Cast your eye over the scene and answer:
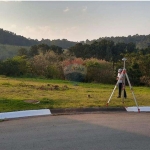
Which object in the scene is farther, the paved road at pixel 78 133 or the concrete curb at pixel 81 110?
the concrete curb at pixel 81 110

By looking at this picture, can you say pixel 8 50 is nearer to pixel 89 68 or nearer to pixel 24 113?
pixel 89 68

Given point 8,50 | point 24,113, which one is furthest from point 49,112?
point 8,50

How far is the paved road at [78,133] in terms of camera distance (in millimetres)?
6074

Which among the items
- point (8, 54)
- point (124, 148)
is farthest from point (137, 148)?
point (8, 54)

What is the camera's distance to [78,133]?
7.12 metres

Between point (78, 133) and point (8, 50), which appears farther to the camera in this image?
point (8, 50)

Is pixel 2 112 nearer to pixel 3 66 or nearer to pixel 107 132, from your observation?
pixel 107 132

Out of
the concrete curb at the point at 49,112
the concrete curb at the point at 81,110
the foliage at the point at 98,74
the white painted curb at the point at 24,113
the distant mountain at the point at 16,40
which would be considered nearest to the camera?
the white painted curb at the point at 24,113

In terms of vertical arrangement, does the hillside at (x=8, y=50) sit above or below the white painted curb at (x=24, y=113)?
above

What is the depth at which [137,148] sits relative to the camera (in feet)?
19.5

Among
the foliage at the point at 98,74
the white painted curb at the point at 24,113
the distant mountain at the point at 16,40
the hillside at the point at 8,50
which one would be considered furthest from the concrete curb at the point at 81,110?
the distant mountain at the point at 16,40

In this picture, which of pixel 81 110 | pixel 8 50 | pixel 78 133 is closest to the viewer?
pixel 78 133

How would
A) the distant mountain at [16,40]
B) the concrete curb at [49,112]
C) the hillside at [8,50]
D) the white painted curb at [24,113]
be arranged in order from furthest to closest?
the distant mountain at [16,40], the hillside at [8,50], the concrete curb at [49,112], the white painted curb at [24,113]

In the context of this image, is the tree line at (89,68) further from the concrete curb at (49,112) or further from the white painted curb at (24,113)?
the white painted curb at (24,113)
